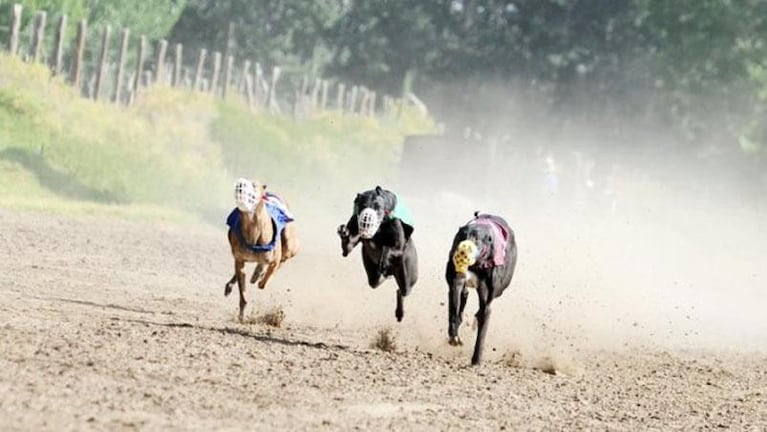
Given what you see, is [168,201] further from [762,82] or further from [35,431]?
[762,82]

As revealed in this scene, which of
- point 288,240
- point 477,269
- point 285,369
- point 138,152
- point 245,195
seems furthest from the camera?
point 138,152

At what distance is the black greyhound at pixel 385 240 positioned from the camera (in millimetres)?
15000

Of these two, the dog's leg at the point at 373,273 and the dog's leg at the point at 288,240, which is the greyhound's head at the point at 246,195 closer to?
the dog's leg at the point at 288,240

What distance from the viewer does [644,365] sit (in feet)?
53.3

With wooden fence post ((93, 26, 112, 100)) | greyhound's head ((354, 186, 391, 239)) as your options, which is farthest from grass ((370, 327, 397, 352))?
wooden fence post ((93, 26, 112, 100))

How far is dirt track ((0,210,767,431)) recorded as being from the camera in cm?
1023

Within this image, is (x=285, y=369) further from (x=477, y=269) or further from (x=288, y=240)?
(x=288, y=240)

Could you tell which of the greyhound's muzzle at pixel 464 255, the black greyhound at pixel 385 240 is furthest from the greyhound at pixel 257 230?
the greyhound's muzzle at pixel 464 255

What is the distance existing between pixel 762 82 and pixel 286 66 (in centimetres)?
4122

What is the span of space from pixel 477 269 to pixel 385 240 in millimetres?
1331

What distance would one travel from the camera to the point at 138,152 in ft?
102

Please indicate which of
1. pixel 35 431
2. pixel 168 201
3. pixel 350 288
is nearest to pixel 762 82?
pixel 168 201

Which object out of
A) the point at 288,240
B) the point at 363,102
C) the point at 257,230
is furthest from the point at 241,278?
the point at 363,102

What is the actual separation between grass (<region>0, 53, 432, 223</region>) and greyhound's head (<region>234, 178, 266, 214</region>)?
1015 centimetres
